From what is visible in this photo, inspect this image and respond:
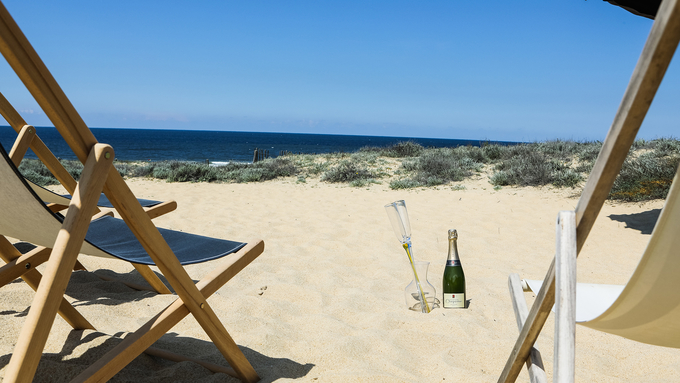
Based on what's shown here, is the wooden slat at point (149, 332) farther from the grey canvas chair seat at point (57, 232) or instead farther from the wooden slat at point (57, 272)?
the wooden slat at point (57, 272)

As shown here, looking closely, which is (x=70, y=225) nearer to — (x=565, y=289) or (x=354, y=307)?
(x=565, y=289)

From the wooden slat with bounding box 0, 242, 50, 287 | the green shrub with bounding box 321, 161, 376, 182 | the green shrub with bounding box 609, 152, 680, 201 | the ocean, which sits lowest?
the ocean

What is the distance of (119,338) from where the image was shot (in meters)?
2.10

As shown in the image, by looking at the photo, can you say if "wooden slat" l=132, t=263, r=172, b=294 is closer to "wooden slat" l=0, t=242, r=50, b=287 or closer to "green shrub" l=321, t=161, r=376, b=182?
"wooden slat" l=0, t=242, r=50, b=287

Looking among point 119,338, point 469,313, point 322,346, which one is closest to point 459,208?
point 469,313

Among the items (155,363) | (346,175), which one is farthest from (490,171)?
(155,363)

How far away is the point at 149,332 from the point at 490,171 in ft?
29.8

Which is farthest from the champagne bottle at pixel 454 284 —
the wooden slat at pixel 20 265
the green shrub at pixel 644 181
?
the green shrub at pixel 644 181

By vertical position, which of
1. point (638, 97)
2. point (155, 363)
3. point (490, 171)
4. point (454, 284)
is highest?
point (638, 97)

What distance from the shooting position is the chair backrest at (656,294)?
30.4 inches

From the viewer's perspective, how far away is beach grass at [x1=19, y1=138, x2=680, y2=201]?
252 inches

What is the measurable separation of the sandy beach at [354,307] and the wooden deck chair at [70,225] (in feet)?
1.66

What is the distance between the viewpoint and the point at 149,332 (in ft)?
4.78

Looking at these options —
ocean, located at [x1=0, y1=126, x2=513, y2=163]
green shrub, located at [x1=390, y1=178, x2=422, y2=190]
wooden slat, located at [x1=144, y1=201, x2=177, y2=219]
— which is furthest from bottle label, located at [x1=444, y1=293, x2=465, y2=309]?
ocean, located at [x1=0, y1=126, x2=513, y2=163]
